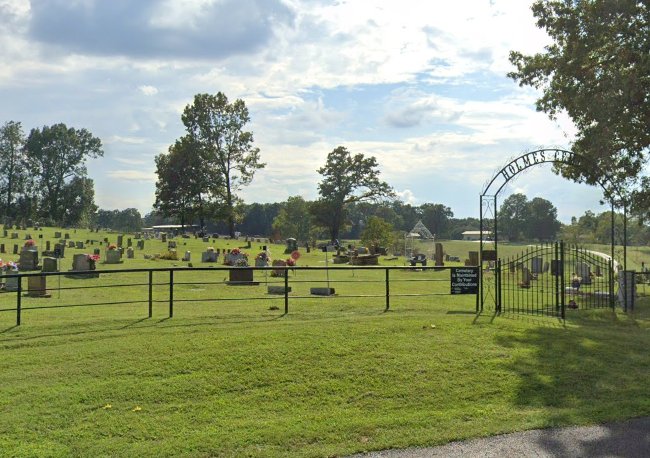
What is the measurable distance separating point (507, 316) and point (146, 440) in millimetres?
9149

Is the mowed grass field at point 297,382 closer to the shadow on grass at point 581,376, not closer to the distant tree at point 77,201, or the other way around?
the shadow on grass at point 581,376

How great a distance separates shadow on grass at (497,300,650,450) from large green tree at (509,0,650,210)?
298 inches

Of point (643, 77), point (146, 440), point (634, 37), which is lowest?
point (146, 440)

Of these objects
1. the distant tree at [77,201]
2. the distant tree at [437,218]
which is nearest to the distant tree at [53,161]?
the distant tree at [77,201]

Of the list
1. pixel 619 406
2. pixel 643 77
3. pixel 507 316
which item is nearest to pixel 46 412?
pixel 619 406

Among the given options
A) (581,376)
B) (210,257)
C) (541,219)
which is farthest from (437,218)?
(581,376)

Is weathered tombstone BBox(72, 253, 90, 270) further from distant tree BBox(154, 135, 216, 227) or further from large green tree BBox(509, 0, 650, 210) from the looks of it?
distant tree BBox(154, 135, 216, 227)

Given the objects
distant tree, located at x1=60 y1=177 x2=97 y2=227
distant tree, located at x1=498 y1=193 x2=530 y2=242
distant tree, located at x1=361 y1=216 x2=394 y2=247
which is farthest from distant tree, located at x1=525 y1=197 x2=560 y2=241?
distant tree, located at x1=60 y1=177 x2=97 y2=227

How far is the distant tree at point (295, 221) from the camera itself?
8275 centimetres

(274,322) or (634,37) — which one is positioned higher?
(634,37)

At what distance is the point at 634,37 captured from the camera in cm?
1811

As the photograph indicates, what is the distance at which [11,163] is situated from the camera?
76.3 metres

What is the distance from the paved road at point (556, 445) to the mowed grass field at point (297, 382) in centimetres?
20

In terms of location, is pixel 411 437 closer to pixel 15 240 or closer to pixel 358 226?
pixel 15 240
